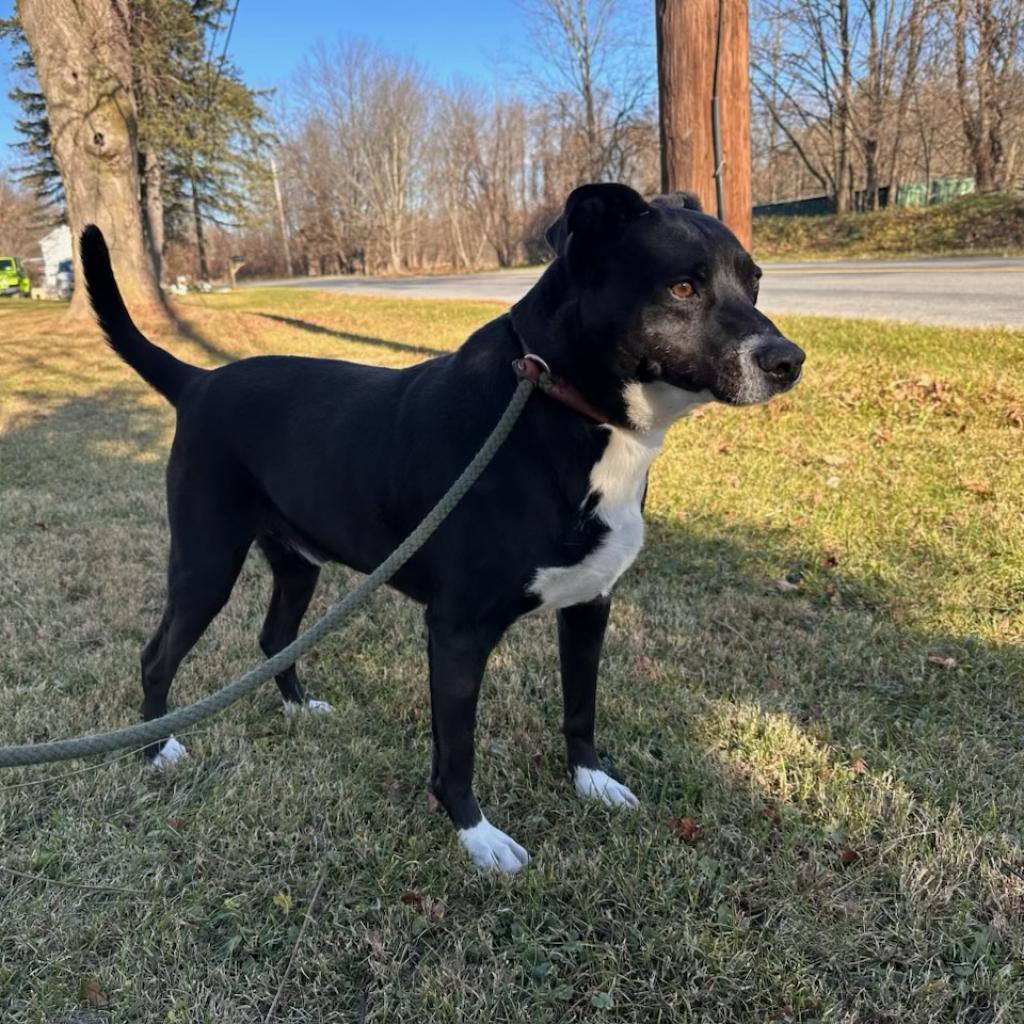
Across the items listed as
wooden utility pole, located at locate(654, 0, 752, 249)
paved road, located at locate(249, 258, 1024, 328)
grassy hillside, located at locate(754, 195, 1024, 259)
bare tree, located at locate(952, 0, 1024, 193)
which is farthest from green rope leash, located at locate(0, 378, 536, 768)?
bare tree, located at locate(952, 0, 1024, 193)

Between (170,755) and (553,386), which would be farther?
(170,755)

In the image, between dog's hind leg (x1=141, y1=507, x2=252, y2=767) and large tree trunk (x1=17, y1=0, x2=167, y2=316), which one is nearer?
dog's hind leg (x1=141, y1=507, x2=252, y2=767)

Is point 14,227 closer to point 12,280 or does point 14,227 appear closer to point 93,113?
point 12,280

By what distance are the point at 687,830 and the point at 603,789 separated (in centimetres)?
30

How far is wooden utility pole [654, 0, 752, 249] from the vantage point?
607 cm

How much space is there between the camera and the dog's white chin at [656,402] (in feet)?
6.64

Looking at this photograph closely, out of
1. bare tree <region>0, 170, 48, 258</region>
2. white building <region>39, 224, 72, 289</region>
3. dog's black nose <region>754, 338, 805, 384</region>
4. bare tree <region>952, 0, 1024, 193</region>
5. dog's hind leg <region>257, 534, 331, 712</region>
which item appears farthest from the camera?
bare tree <region>0, 170, 48, 258</region>

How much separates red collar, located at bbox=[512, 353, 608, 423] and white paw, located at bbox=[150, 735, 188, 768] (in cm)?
183

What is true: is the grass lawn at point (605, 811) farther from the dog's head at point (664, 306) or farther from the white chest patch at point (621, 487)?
the dog's head at point (664, 306)

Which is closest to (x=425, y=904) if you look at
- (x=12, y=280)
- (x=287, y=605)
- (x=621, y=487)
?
(x=621, y=487)

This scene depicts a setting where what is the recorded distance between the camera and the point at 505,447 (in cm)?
210

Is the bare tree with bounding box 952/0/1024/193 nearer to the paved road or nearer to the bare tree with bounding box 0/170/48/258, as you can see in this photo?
the paved road

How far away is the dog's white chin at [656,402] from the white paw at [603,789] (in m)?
1.19

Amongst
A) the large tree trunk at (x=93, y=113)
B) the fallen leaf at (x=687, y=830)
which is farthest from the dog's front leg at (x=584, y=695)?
the large tree trunk at (x=93, y=113)
